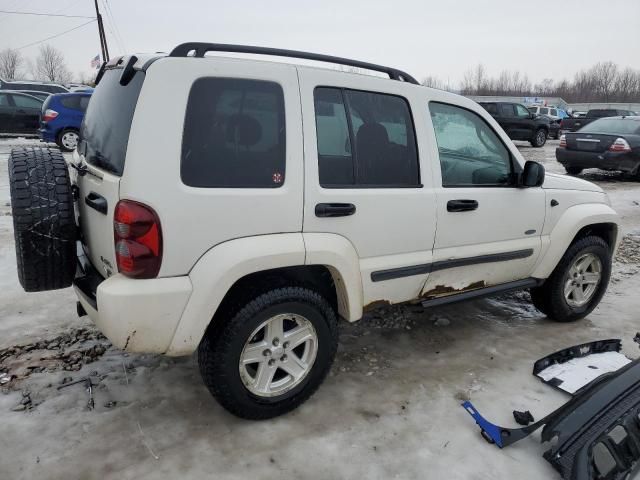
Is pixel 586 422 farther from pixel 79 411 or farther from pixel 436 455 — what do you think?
pixel 79 411

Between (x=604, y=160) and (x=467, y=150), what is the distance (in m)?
9.55

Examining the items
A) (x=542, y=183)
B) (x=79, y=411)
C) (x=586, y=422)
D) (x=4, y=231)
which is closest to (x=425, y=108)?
(x=542, y=183)

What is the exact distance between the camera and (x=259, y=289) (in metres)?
2.45

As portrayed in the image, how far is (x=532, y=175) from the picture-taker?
10.8ft

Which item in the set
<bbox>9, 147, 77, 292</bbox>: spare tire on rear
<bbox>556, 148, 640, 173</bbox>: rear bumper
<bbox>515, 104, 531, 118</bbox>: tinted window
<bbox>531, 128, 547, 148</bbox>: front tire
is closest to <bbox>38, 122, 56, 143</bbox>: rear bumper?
<bbox>9, 147, 77, 292</bbox>: spare tire on rear

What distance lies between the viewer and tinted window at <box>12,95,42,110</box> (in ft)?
49.4

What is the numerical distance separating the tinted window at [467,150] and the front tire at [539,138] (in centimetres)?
1838

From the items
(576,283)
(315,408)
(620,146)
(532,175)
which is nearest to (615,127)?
(620,146)

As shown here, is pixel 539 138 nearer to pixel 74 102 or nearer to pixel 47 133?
pixel 74 102

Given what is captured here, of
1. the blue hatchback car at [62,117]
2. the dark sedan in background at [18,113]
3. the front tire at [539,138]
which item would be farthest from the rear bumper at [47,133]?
the front tire at [539,138]

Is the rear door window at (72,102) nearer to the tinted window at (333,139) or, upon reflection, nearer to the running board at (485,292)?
the tinted window at (333,139)

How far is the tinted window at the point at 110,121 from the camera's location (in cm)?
223

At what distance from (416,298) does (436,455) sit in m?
1.02

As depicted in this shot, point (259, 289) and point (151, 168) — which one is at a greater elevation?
point (151, 168)
